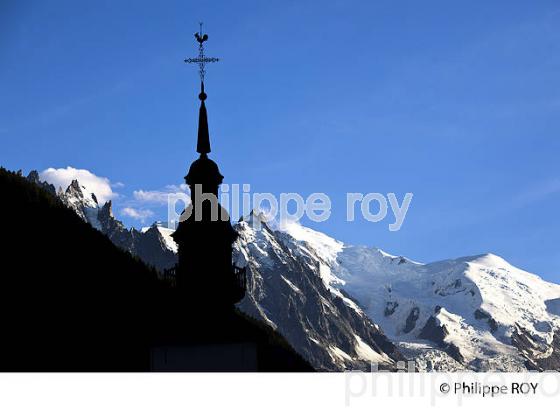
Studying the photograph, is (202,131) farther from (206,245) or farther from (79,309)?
(79,309)

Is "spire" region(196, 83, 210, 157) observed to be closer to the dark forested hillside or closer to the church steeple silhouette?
the church steeple silhouette

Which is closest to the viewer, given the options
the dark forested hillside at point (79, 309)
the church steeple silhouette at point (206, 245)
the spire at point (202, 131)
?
the dark forested hillside at point (79, 309)

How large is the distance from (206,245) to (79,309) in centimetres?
800

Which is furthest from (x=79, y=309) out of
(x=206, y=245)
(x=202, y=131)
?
(x=202, y=131)

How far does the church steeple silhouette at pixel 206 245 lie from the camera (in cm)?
4475

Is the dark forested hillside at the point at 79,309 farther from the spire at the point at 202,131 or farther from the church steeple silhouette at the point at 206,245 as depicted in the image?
the spire at the point at 202,131

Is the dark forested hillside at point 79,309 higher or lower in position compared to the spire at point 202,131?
lower

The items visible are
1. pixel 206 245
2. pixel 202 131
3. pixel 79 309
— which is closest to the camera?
pixel 79 309

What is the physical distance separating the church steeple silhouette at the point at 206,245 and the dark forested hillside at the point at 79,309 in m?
0.66

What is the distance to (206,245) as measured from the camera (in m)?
45.1

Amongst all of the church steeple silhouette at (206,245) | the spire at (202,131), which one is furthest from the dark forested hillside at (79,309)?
→ the spire at (202,131)

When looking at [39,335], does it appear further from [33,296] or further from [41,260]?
[41,260]

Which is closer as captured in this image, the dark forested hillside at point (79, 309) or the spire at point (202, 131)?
the dark forested hillside at point (79, 309)
